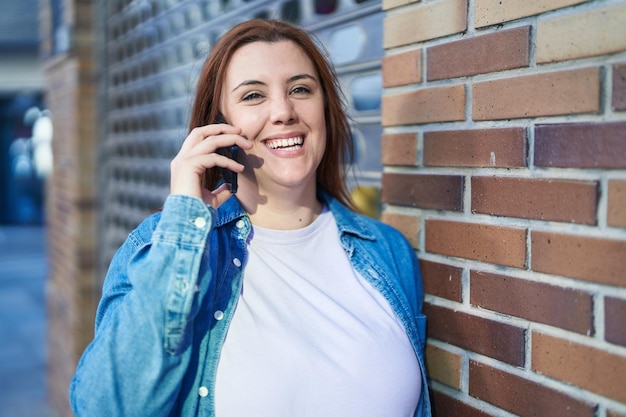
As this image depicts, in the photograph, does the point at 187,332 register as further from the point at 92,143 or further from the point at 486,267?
the point at 92,143

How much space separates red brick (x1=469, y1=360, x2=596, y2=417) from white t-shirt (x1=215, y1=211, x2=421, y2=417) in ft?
0.51

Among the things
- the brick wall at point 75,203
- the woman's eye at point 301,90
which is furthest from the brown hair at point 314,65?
the brick wall at point 75,203

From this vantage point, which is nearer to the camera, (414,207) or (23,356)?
(414,207)

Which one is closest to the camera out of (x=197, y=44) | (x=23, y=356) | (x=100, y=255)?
(x=197, y=44)

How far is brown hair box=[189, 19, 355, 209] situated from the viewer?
1.94 m

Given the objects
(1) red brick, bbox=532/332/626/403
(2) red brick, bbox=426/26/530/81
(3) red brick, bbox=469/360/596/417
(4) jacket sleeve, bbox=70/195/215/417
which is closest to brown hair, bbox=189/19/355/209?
(2) red brick, bbox=426/26/530/81

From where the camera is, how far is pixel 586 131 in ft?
4.56

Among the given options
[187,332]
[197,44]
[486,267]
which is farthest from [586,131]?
[197,44]

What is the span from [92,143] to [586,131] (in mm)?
4370

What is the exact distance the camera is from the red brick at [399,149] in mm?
1949

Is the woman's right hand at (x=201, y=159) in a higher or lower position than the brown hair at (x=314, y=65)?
lower

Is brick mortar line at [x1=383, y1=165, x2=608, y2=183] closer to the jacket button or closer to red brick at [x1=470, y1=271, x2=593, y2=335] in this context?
red brick at [x1=470, y1=271, x2=593, y2=335]

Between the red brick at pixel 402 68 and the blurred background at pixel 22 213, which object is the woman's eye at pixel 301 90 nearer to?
the red brick at pixel 402 68

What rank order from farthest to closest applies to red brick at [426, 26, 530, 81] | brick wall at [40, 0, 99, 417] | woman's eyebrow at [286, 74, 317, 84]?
brick wall at [40, 0, 99, 417]
woman's eyebrow at [286, 74, 317, 84]
red brick at [426, 26, 530, 81]
